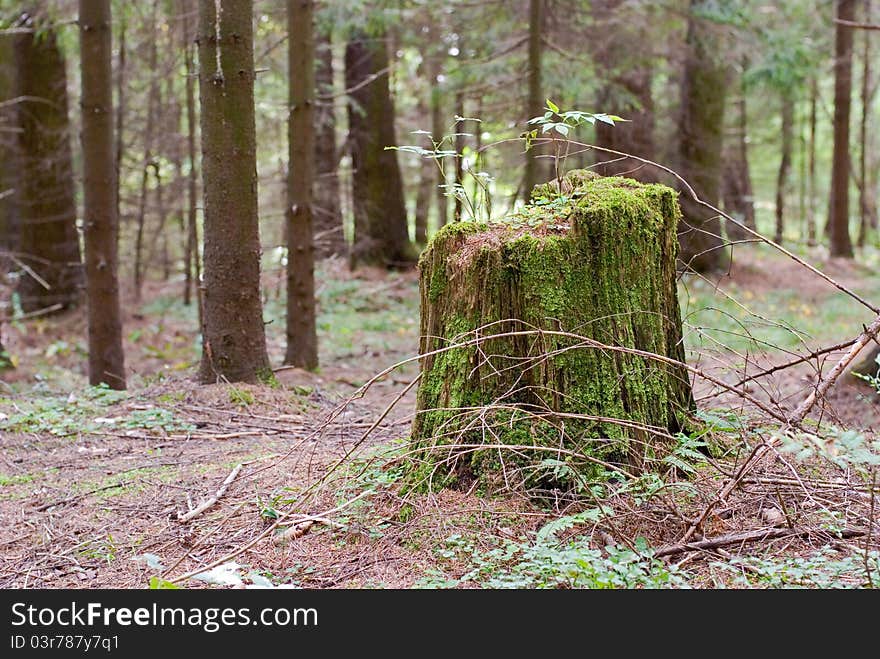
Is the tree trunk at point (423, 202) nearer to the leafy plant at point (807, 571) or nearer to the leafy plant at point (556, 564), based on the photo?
the leafy plant at point (556, 564)

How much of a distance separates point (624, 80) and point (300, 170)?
9.53m

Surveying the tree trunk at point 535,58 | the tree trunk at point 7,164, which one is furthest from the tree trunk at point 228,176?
the tree trunk at point 7,164

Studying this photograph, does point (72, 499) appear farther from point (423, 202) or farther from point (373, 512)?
point (423, 202)

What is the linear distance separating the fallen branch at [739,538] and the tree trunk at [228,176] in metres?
5.21

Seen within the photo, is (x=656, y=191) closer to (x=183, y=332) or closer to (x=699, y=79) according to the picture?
(x=183, y=332)

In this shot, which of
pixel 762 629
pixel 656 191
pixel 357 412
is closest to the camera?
pixel 762 629

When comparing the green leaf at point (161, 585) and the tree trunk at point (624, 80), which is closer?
the green leaf at point (161, 585)

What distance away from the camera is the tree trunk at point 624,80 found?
14.0m

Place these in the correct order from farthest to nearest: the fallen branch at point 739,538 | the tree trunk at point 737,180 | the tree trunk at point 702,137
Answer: the tree trunk at point 737,180 → the tree trunk at point 702,137 → the fallen branch at point 739,538

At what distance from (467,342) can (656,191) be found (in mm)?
1571

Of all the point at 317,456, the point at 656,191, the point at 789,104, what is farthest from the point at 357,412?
the point at 789,104

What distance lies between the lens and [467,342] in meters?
3.95

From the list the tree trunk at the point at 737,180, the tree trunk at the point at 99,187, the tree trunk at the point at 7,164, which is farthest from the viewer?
the tree trunk at the point at 737,180

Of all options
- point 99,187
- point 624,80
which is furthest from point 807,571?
point 624,80
